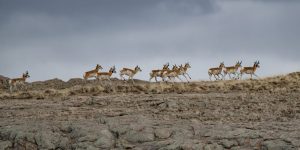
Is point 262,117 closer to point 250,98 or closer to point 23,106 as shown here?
point 250,98

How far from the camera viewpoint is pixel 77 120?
24734mm

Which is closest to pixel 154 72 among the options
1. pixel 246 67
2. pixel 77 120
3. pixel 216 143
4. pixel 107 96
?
pixel 246 67

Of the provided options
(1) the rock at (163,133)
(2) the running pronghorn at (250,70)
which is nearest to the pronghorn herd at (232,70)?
(2) the running pronghorn at (250,70)

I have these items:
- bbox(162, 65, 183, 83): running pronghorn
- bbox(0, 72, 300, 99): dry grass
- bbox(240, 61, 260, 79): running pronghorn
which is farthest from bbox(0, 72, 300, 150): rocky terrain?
bbox(240, 61, 260, 79): running pronghorn

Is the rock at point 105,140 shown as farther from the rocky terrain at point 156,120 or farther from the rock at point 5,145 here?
the rock at point 5,145

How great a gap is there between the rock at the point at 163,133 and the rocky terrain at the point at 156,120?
4 centimetres

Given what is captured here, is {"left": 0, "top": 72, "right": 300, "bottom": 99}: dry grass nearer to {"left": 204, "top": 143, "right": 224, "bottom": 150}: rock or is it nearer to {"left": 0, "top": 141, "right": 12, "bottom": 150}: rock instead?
{"left": 0, "top": 141, "right": 12, "bottom": 150}: rock

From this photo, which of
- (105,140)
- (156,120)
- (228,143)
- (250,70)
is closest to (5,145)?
(105,140)

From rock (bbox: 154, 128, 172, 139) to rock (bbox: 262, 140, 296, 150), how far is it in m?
3.77

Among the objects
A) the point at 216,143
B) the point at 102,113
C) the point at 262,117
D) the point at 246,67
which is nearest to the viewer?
the point at 216,143

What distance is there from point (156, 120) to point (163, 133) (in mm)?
2075

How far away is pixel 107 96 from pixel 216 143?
10.7m

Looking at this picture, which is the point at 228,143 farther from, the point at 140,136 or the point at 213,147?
the point at 140,136

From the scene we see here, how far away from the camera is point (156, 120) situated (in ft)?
79.3
